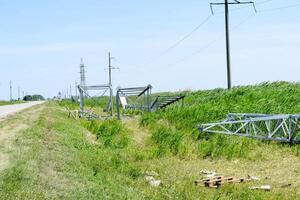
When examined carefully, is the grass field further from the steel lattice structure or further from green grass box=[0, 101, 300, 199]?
the steel lattice structure

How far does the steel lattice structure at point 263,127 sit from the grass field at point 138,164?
1.29ft

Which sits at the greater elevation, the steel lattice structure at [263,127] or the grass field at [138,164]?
the steel lattice structure at [263,127]

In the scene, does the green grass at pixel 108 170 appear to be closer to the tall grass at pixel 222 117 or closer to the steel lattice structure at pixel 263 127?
the tall grass at pixel 222 117

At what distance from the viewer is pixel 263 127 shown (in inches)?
726

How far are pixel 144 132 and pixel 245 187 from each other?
37.6ft

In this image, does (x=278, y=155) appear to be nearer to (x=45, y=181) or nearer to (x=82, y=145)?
(x=82, y=145)

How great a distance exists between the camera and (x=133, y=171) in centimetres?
1128

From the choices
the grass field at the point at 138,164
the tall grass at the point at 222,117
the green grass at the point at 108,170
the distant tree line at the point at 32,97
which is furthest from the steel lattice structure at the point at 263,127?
the distant tree line at the point at 32,97

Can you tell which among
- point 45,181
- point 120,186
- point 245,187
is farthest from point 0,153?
point 245,187

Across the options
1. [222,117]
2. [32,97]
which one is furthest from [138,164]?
[32,97]

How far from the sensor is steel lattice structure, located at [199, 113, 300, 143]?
15.7 meters

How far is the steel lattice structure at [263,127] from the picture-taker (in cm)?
1572

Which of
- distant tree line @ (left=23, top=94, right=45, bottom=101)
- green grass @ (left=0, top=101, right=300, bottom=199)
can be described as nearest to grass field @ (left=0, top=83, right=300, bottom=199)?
green grass @ (left=0, top=101, right=300, bottom=199)

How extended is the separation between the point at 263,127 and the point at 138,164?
7.05 meters
